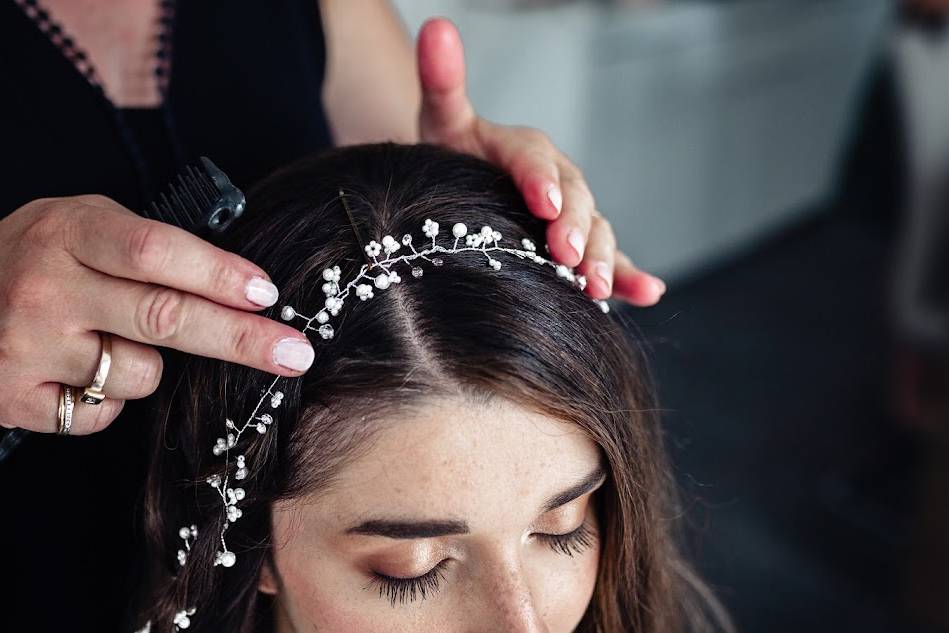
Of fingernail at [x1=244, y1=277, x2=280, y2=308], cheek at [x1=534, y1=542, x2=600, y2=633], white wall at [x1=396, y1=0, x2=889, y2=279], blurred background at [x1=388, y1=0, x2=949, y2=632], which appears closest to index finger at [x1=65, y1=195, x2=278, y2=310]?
fingernail at [x1=244, y1=277, x2=280, y2=308]

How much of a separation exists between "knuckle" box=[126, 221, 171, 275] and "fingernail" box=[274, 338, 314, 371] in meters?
0.10

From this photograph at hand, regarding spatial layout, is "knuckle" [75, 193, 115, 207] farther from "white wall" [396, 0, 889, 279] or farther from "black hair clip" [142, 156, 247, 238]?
"white wall" [396, 0, 889, 279]

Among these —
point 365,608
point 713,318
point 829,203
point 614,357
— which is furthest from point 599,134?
→ point 365,608

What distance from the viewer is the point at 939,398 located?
230 centimetres

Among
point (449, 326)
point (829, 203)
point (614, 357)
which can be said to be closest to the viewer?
point (449, 326)

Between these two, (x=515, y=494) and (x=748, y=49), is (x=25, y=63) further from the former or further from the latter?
(x=748, y=49)

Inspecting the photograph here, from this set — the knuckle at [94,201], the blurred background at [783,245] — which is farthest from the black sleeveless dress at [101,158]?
the blurred background at [783,245]


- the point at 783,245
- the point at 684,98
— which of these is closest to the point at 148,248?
the point at 684,98

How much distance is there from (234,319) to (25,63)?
429 millimetres

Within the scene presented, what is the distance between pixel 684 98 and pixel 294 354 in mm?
3006

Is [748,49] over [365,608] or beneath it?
beneath

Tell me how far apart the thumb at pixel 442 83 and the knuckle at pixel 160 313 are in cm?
40

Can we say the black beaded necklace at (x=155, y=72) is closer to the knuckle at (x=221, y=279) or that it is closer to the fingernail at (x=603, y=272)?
the knuckle at (x=221, y=279)

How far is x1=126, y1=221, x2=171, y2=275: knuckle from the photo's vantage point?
2.10ft
